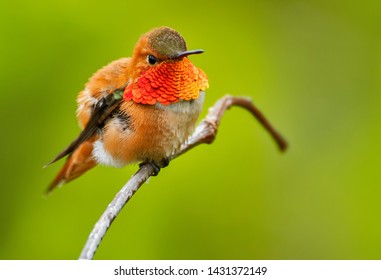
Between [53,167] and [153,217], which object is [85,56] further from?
[153,217]

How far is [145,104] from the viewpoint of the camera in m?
4.21

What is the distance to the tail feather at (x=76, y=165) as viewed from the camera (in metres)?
4.73

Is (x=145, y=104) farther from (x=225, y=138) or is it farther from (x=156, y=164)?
(x=225, y=138)

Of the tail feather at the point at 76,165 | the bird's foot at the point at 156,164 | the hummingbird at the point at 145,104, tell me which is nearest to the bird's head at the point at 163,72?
the hummingbird at the point at 145,104

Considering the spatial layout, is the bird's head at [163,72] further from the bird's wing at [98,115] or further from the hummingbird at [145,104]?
the bird's wing at [98,115]

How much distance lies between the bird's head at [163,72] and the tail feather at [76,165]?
2.23 feet

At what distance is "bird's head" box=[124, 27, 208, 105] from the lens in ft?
13.2

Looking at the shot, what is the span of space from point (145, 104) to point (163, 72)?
0.77 ft

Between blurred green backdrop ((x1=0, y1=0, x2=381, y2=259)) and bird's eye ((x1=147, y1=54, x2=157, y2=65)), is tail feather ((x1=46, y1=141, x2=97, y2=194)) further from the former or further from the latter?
bird's eye ((x1=147, y1=54, x2=157, y2=65))

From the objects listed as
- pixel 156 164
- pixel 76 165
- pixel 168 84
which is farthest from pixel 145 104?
pixel 76 165

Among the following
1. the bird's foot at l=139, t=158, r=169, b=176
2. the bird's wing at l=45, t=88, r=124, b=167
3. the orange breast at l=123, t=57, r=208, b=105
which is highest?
the orange breast at l=123, t=57, r=208, b=105

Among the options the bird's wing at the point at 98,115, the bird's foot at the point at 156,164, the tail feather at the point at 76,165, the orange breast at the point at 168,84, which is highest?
the orange breast at the point at 168,84

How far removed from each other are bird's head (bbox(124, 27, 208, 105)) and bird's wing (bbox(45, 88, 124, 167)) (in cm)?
20

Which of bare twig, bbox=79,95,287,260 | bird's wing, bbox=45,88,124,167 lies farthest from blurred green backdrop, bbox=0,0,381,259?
bare twig, bbox=79,95,287,260
